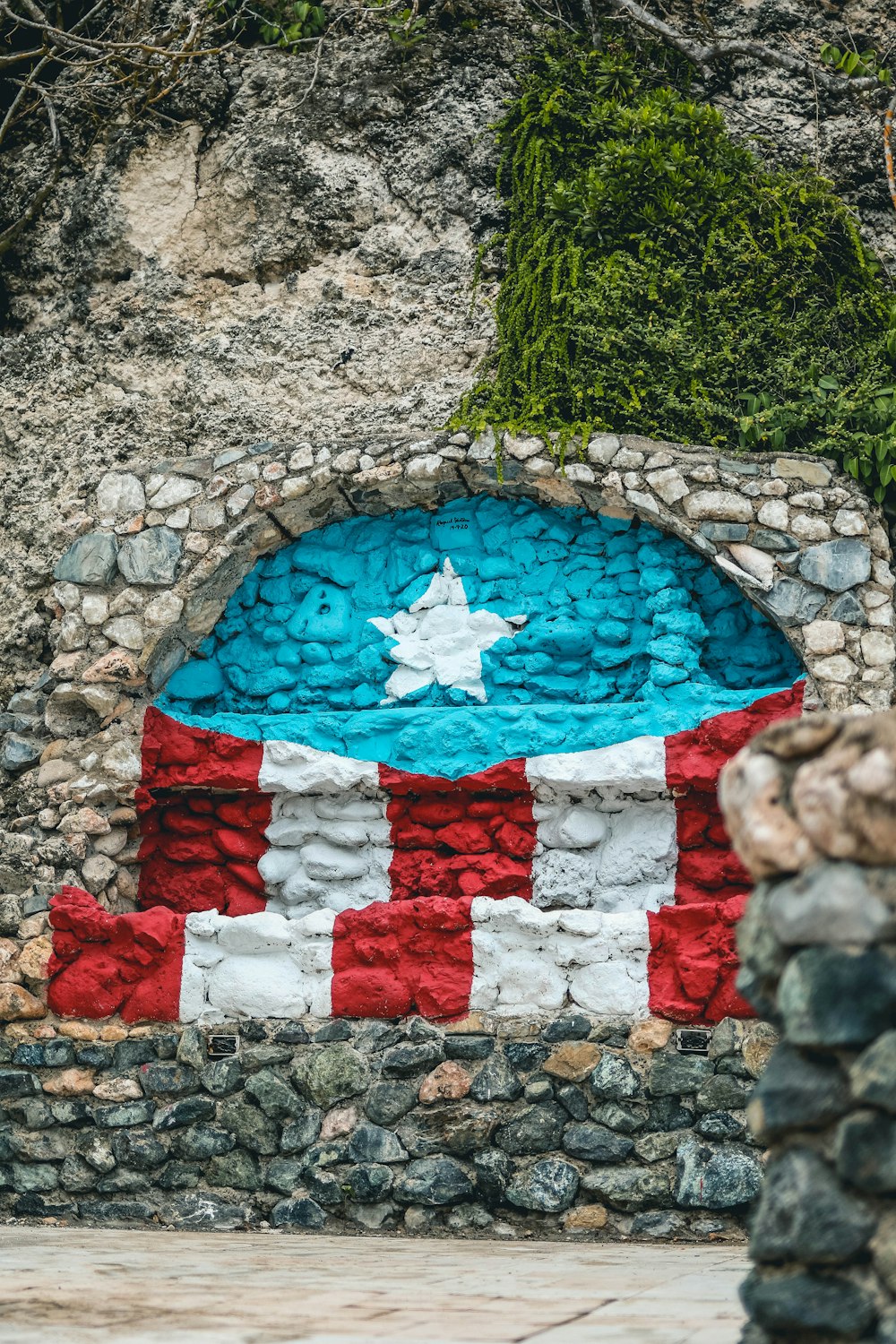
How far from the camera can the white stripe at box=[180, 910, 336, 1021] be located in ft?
14.5

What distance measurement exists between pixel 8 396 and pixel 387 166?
1.99 m

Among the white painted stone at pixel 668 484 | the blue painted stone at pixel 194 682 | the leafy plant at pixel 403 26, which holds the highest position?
the leafy plant at pixel 403 26

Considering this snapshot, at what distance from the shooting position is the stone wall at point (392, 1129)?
3.97 metres

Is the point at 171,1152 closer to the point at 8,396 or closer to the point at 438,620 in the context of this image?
the point at 438,620

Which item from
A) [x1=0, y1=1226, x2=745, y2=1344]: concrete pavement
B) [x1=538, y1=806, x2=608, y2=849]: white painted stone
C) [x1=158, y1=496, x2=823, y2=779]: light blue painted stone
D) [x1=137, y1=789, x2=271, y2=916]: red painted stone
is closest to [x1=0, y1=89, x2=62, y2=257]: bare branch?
[x1=158, y1=496, x2=823, y2=779]: light blue painted stone

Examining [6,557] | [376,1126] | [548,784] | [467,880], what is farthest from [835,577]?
[6,557]

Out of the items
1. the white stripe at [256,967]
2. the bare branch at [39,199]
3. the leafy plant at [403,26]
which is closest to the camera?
the white stripe at [256,967]

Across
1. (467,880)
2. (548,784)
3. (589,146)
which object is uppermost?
(589,146)

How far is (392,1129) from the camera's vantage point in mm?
4141

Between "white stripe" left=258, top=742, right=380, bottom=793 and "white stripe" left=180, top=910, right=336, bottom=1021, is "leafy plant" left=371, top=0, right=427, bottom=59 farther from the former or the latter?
"white stripe" left=180, top=910, right=336, bottom=1021

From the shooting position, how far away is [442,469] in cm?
501

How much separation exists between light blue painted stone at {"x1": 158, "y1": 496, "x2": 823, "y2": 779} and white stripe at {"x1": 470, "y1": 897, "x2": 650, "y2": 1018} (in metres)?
0.67

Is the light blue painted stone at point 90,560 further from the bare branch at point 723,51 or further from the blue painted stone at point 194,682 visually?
the bare branch at point 723,51

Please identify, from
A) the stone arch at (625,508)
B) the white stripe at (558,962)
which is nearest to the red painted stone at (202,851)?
the stone arch at (625,508)
